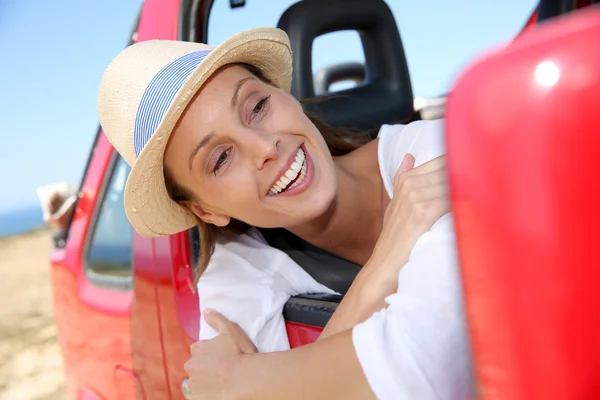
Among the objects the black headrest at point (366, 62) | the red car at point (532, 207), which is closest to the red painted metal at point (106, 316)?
the black headrest at point (366, 62)

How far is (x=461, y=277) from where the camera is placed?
1.57 ft

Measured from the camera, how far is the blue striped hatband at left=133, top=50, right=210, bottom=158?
4.14ft

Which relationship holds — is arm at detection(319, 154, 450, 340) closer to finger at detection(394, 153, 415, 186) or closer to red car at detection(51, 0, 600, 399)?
finger at detection(394, 153, 415, 186)

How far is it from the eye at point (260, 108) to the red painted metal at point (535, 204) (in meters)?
0.90

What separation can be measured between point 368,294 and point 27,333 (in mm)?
6607

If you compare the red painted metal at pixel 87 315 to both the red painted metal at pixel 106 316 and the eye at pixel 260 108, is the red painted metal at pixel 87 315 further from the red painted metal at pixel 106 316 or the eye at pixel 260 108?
the eye at pixel 260 108

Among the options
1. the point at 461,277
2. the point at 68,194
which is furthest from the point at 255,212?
the point at 68,194

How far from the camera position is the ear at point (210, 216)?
146cm

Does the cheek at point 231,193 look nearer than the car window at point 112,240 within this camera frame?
Yes

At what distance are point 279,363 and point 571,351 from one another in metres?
0.62

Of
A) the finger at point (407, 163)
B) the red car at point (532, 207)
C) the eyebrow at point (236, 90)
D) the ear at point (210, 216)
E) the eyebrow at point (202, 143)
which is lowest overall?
the ear at point (210, 216)

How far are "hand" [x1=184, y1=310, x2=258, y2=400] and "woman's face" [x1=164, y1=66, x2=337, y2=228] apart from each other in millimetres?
235

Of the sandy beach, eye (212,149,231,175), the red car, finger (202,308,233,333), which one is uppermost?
the red car

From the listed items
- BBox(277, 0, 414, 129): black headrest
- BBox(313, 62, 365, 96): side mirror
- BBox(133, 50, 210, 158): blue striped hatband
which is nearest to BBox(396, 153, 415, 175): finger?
BBox(133, 50, 210, 158): blue striped hatband
